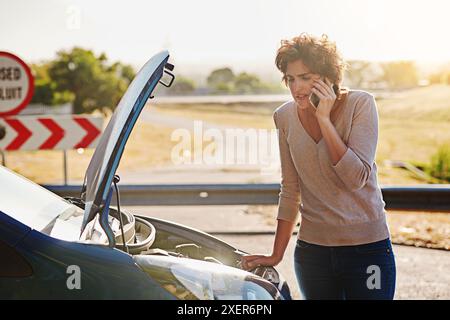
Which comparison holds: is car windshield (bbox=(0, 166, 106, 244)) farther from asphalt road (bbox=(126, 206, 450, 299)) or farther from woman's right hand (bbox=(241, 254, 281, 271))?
asphalt road (bbox=(126, 206, 450, 299))

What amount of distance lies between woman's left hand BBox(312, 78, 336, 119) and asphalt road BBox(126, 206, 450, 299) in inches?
97.5

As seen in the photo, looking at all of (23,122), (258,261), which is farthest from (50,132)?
(258,261)

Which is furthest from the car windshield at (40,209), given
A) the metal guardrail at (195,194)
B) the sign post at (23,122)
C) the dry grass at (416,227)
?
the sign post at (23,122)

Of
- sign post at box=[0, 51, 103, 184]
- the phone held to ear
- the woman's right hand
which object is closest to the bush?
sign post at box=[0, 51, 103, 184]

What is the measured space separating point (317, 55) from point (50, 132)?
714cm

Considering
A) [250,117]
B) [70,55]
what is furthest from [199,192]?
[250,117]

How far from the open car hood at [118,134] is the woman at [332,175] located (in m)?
0.55

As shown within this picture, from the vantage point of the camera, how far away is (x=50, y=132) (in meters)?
9.55

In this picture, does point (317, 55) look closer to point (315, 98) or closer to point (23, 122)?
point (315, 98)

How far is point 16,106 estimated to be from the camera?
9.34 m

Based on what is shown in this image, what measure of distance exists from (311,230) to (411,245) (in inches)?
158

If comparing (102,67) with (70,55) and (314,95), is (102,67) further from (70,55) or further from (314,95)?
(314,95)

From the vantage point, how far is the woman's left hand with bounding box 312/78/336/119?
9.53 ft
